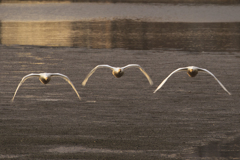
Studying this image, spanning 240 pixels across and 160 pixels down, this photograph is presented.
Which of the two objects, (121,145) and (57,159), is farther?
(121,145)

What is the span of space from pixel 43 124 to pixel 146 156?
239 inches

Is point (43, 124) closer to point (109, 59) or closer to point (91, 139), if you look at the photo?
point (91, 139)

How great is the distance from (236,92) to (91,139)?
11620 millimetres

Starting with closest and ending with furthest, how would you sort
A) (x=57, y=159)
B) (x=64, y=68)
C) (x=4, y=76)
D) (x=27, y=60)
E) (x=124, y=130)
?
(x=57, y=159), (x=124, y=130), (x=4, y=76), (x=64, y=68), (x=27, y=60)

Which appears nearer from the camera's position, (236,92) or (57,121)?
(57,121)

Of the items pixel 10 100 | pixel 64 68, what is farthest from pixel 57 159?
pixel 64 68

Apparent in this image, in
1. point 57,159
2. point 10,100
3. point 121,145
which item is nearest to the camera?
point 57,159

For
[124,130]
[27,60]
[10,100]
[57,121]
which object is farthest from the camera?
[27,60]

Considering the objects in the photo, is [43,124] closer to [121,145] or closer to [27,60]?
[121,145]

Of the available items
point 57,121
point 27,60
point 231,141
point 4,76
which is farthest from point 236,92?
point 27,60

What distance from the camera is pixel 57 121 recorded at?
21578mm

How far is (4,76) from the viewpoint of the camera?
32219mm

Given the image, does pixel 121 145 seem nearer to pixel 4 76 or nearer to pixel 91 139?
pixel 91 139

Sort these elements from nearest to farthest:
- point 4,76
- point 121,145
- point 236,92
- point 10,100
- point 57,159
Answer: point 57,159 → point 121,145 → point 10,100 → point 236,92 → point 4,76
